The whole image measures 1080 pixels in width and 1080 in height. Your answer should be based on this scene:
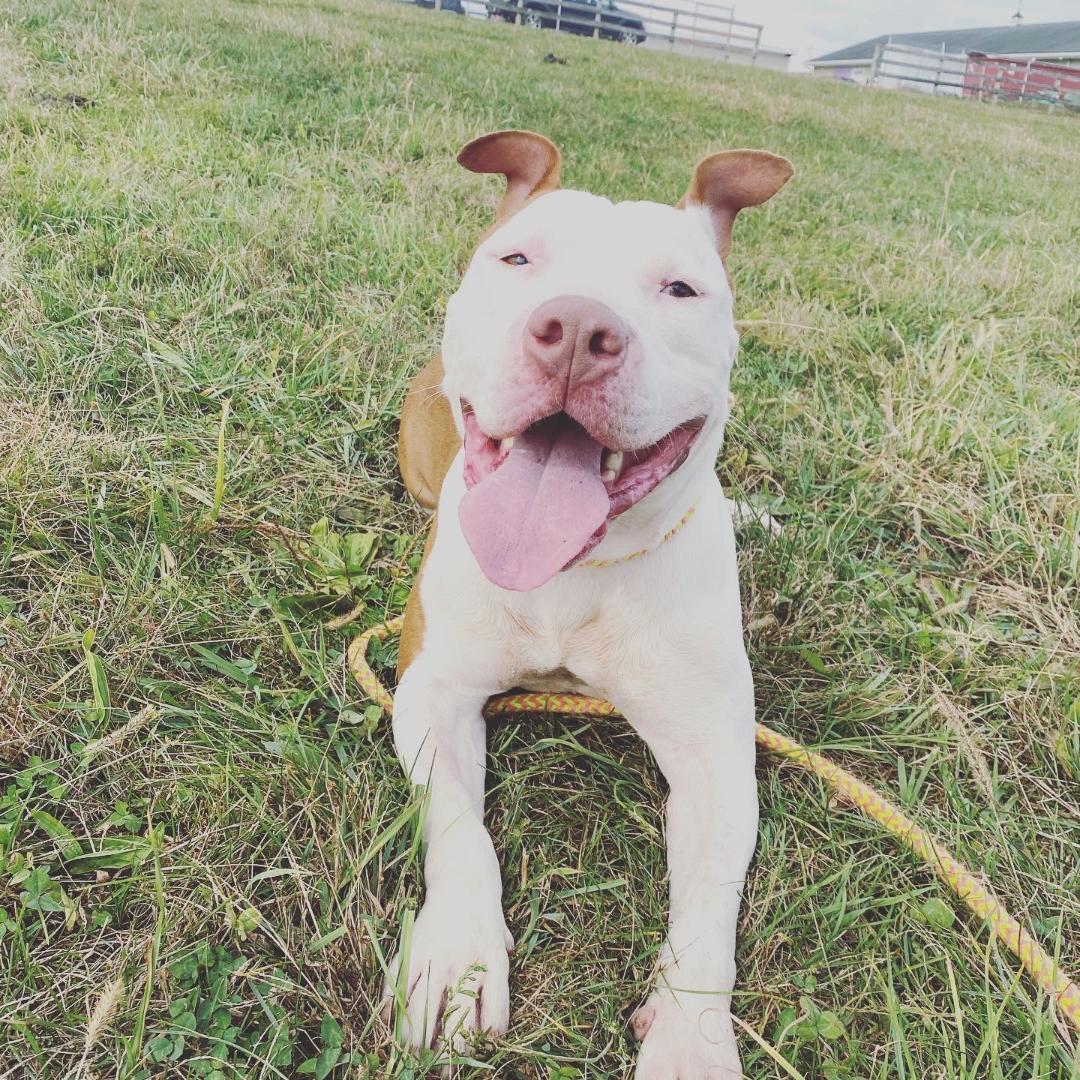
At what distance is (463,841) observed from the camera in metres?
1.84

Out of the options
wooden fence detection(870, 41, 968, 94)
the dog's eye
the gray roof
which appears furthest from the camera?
the gray roof

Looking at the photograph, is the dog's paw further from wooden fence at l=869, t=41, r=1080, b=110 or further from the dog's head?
wooden fence at l=869, t=41, r=1080, b=110

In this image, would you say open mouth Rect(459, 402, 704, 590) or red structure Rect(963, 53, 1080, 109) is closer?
open mouth Rect(459, 402, 704, 590)

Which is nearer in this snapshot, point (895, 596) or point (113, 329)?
point (895, 596)

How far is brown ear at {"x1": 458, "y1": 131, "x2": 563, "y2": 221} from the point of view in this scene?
7.80 feet

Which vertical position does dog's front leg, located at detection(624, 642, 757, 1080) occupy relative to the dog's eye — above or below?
below

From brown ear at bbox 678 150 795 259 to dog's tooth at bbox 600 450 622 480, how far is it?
0.87 m

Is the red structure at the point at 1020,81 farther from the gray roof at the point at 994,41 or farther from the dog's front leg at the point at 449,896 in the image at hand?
the dog's front leg at the point at 449,896

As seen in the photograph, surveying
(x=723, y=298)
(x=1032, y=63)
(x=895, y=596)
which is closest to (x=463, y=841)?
(x=723, y=298)

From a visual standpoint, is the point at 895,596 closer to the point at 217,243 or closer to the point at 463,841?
the point at 463,841

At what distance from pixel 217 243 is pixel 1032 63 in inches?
1937

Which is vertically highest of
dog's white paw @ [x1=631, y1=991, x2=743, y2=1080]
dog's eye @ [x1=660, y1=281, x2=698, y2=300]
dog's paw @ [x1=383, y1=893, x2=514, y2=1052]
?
dog's eye @ [x1=660, y1=281, x2=698, y2=300]

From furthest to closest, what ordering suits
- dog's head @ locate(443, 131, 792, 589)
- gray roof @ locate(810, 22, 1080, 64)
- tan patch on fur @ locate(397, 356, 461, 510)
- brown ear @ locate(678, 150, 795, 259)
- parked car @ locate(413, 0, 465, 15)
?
gray roof @ locate(810, 22, 1080, 64)
parked car @ locate(413, 0, 465, 15)
tan patch on fur @ locate(397, 356, 461, 510)
brown ear @ locate(678, 150, 795, 259)
dog's head @ locate(443, 131, 792, 589)

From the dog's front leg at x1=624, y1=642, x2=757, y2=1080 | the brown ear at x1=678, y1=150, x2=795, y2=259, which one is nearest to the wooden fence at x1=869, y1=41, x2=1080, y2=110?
the brown ear at x1=678, y1=150, x2=795, y2=259
